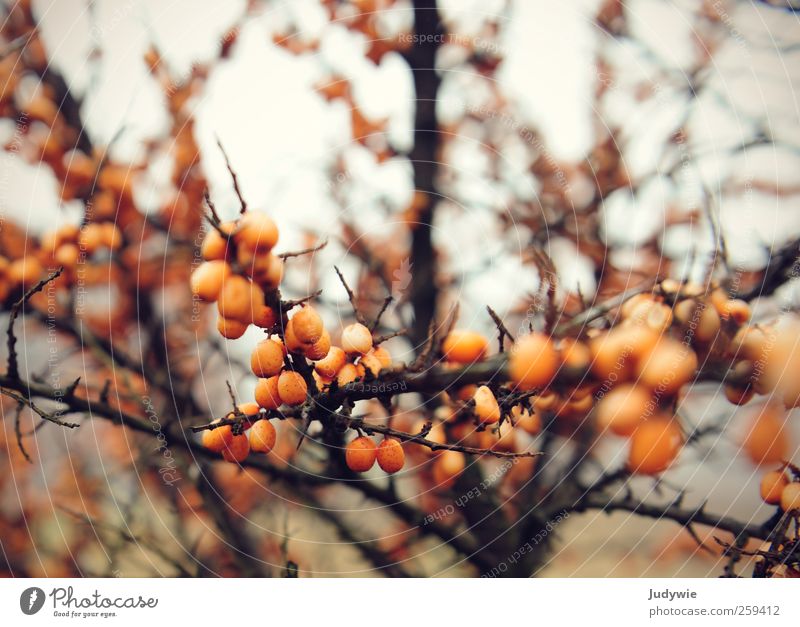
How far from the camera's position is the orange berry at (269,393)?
382 mm

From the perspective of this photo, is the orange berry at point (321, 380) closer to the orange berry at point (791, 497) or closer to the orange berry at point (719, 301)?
the orange berry at point (719, 301)

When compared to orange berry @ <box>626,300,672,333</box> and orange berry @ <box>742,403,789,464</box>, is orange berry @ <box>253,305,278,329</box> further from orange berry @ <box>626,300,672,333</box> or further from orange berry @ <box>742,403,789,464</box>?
orange berry @ <box>742,403,789,464</box>

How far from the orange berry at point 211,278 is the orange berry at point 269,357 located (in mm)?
45

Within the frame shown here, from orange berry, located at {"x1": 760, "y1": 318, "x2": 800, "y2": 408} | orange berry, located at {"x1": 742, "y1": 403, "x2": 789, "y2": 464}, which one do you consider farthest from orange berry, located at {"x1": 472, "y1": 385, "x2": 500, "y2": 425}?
orange berry, located at {"x1": 742, "y1": 403, "x2": 789, "y2": 464}

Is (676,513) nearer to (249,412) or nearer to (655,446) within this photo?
(655,446)

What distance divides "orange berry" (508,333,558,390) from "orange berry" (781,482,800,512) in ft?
0.90

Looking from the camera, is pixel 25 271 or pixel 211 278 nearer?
pixel 211 278

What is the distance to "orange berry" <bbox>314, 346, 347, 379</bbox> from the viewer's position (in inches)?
15.3

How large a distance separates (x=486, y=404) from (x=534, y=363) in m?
0.05

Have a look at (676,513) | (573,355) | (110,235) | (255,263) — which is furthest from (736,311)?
(110,235)

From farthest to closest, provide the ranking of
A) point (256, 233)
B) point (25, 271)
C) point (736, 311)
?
point (25, 271) → point (736, 311) → point (256, 233)

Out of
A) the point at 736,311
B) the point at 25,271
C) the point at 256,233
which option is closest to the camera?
the point at 256,233

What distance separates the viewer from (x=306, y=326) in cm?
35

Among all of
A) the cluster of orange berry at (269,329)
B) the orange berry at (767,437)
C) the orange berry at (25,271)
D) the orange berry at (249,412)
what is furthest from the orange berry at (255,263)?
the orange berry at (767,437)
